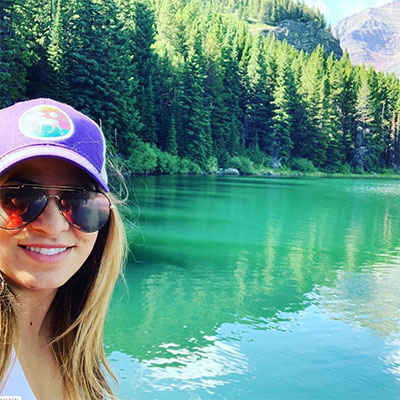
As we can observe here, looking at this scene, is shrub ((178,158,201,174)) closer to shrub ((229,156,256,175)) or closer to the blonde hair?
shrub ((229,156,256,175))

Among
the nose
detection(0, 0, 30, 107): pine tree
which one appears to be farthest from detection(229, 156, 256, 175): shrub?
the nose

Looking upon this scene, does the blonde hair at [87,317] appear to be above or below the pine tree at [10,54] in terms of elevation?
below

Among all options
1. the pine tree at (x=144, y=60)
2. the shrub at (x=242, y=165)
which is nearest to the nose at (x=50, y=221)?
the pine tree at (x=144, y=60)

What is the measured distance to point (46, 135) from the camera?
124 cm

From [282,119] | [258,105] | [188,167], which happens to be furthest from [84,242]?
[258,105]

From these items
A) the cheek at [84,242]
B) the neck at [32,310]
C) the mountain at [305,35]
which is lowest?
the neck at [32,310]

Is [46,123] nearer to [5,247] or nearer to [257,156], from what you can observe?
[5,247]

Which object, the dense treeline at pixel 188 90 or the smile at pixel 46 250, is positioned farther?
the dense treeline at pixel 188 90

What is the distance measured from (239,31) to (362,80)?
24686 millimetres

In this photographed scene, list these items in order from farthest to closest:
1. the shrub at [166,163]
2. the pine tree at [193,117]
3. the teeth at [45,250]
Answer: the pine tree at [193,117] < the shrub at [166,163] < the teeth at [45,250]

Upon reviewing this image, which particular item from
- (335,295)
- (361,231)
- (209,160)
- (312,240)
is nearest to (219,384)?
(335,295)

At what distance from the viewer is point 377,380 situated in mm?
6203

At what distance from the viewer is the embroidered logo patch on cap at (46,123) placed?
1235 millimetres

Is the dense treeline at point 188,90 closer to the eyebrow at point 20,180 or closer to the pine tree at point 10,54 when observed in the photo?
the pine tree at point 10,54
